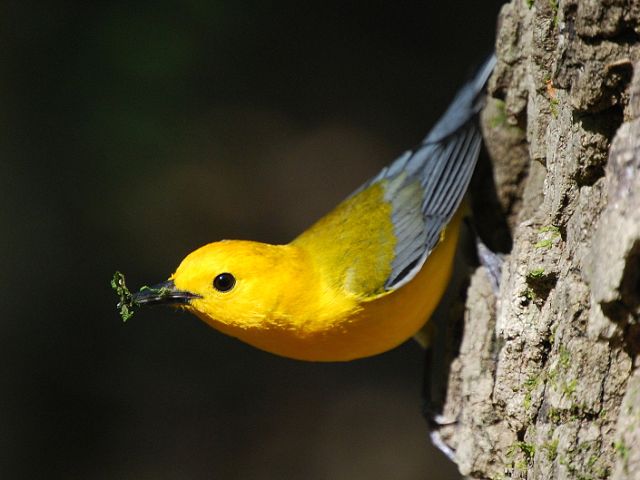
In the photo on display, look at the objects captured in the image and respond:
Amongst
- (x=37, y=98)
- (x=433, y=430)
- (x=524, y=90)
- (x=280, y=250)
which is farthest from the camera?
(x=37, y=98)

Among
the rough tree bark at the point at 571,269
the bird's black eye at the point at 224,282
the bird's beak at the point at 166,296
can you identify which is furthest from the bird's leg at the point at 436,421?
the bird's beak at the point at 166,296

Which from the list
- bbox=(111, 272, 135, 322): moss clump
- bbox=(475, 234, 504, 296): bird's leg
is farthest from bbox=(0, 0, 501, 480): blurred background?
bbox=(475, 234, 504, 296): bird's leg

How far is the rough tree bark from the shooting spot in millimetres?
2223

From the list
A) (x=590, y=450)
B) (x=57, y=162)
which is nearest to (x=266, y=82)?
(x=57, y=162)

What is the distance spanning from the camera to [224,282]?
11.5 ft

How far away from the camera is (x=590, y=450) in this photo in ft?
8.00

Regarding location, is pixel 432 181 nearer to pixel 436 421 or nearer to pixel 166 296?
pixel 436 421

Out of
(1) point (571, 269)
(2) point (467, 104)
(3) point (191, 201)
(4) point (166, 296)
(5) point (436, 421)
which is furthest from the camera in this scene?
(3) point (191, 201)

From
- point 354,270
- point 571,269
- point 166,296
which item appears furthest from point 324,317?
point 571,269

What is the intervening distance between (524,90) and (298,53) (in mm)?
3340

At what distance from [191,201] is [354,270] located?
2.80 m

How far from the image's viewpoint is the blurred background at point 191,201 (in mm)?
5257

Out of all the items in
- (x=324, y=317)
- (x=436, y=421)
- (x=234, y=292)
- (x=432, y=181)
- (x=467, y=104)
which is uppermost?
(x=467, y=104)

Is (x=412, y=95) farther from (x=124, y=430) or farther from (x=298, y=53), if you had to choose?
(x=124, y=430)
